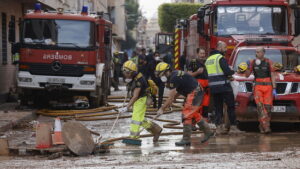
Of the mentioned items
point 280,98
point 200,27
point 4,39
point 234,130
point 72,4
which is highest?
point 72,4

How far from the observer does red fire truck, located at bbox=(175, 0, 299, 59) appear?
18.6 metres

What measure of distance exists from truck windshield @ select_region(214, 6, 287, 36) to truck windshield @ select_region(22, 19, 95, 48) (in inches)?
144

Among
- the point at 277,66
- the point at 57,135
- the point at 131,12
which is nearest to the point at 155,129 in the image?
the point at 57,135

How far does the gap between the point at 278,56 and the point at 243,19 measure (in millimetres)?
3482

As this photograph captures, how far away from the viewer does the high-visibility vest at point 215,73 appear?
13.8 meters

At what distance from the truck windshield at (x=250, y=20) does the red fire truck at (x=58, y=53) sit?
362 centimetres

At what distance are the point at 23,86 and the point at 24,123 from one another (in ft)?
10.5

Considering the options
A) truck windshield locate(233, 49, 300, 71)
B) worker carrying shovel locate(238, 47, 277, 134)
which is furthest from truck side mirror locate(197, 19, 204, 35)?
worker carrying shovel locate(238, 47, 277, 134)

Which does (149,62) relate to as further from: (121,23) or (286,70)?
(121,23)

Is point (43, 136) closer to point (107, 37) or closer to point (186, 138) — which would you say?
point (186, 138)

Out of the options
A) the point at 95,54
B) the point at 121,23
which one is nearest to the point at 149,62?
the point at 95,54

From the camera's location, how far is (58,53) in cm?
1939

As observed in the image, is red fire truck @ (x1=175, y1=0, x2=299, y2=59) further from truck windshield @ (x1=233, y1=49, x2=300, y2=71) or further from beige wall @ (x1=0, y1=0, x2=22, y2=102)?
beige wall @ (x1=0, y1=0, x2=22, y2=102)

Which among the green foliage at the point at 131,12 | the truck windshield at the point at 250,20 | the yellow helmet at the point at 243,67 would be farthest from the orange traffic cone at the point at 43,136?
the green foliage at the point at 131,12
